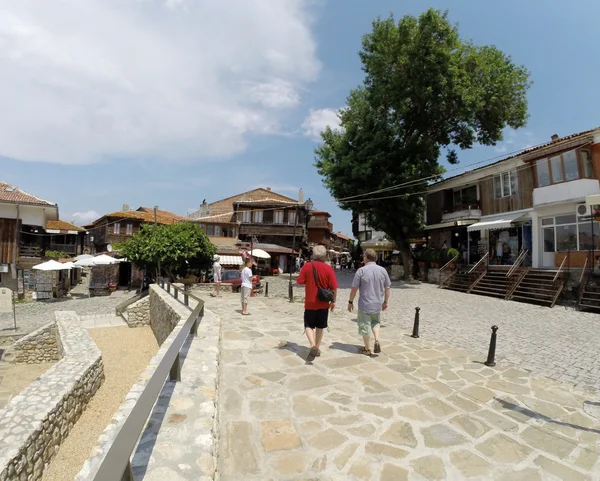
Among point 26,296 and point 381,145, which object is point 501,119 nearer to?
point 381,145

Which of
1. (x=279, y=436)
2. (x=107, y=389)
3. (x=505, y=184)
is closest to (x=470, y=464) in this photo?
(x=279, y=436)

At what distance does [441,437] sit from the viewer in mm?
3332

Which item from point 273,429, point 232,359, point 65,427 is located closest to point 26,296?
point 65,427

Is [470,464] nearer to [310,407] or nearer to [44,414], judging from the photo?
[310,407]

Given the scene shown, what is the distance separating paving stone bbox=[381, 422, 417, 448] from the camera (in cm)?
321

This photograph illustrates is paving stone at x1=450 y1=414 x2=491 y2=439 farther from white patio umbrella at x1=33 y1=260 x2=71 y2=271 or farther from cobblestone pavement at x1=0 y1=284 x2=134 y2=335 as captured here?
white patio umbrella at x1=33 y1=260 x2=71 y2=271

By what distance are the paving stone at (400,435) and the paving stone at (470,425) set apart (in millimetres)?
572

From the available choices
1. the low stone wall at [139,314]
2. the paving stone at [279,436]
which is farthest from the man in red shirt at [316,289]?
the low stone wall at [139,314]

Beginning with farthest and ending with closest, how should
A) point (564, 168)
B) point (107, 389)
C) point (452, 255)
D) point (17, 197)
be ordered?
point (17, 197)
point (452, 255)
point (564, 168)
point (107, 389)

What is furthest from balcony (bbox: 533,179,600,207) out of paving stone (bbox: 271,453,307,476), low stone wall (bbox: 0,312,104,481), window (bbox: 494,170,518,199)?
low stone wall (bbox: 0,312,104,481)

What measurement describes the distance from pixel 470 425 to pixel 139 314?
48.5 feet

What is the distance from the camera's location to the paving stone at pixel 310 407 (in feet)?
12.3

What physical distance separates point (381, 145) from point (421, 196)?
399cm

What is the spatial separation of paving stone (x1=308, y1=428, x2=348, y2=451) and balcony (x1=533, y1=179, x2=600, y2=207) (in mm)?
16322
